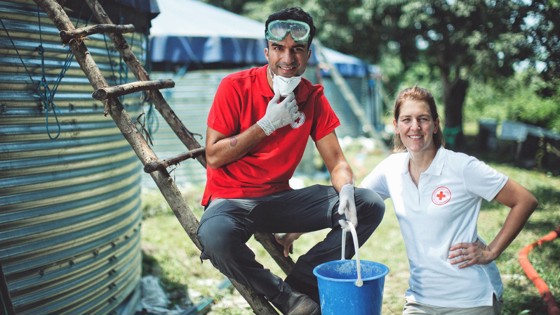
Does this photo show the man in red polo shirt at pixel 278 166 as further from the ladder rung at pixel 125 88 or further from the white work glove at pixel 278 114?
the ladder rung at pixel 125 88

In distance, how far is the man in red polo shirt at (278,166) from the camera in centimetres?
341

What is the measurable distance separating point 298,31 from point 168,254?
4.36 m

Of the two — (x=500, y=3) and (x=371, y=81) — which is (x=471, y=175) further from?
(x=371, y=81)

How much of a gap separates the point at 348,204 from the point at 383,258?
3673mm

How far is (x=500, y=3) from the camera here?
8.52 metres

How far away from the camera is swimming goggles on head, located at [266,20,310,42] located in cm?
355

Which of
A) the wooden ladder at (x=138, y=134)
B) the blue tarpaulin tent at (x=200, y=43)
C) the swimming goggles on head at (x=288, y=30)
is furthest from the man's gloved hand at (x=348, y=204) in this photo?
the blue tarpaulin tent at (x=200, y=43)

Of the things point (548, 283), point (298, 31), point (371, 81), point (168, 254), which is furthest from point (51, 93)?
point (371, 81)

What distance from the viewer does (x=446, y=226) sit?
326 cm

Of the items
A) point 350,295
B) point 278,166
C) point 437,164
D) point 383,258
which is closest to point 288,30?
point 278,166

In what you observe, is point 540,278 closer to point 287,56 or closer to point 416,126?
point 416,126

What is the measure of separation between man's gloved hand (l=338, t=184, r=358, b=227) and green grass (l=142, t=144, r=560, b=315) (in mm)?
1999

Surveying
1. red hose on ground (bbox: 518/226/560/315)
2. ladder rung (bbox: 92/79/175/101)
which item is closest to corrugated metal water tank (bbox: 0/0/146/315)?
ladder rung (bbox: 92/79/175/101)

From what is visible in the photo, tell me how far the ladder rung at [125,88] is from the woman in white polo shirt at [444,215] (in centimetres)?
161
